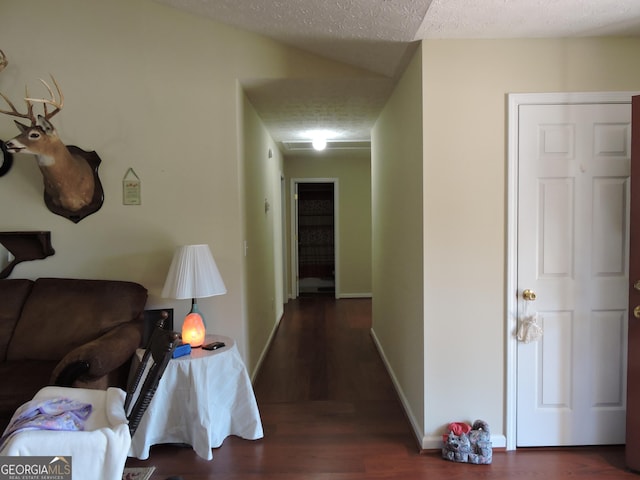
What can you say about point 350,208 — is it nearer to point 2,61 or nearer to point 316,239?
point 316,239

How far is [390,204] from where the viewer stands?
3078 millimetres

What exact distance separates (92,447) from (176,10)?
2543mm

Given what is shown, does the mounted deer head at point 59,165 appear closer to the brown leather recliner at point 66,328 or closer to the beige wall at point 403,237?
the brown leather recliner at point 66,328

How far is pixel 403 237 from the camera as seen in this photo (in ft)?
8.61

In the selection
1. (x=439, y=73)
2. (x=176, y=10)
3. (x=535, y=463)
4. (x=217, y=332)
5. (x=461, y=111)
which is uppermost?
(x=176, y=10)

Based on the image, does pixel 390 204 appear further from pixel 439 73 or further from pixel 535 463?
pixel 535 463

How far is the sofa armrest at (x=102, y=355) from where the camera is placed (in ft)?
6.36

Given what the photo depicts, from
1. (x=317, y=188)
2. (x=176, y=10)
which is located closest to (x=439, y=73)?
(x=176, y=10)

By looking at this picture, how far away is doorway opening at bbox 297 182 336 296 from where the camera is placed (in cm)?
692

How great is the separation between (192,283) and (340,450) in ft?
4.15

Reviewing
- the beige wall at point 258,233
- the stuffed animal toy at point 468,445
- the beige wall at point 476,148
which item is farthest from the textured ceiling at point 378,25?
the stuffed animal toy at point 468,445

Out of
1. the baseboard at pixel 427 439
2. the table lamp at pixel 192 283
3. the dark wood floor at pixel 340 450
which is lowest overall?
the dark wood floor at pixel 340 450

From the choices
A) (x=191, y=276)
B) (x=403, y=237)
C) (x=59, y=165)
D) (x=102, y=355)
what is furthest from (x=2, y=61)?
(x=403, y=237)

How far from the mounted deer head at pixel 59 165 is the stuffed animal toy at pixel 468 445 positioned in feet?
8.51
